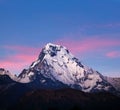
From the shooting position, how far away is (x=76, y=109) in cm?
15075

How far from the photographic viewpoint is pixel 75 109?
151 m

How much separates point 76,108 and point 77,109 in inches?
30.0

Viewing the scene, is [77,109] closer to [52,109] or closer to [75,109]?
[75,109]

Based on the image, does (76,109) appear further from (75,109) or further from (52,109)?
(52,109)

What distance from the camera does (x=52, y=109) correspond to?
156 m

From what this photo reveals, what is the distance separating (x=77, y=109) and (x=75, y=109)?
0.80 metres

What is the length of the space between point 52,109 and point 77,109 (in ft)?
33.6

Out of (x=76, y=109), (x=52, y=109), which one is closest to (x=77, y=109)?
(x=76, y=109)

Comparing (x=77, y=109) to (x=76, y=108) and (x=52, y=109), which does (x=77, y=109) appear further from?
(x=52, y=109)

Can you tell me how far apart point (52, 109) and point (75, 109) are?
372 inches

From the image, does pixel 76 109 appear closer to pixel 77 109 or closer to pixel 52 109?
pixel 77 109

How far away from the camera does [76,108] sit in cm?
15138
